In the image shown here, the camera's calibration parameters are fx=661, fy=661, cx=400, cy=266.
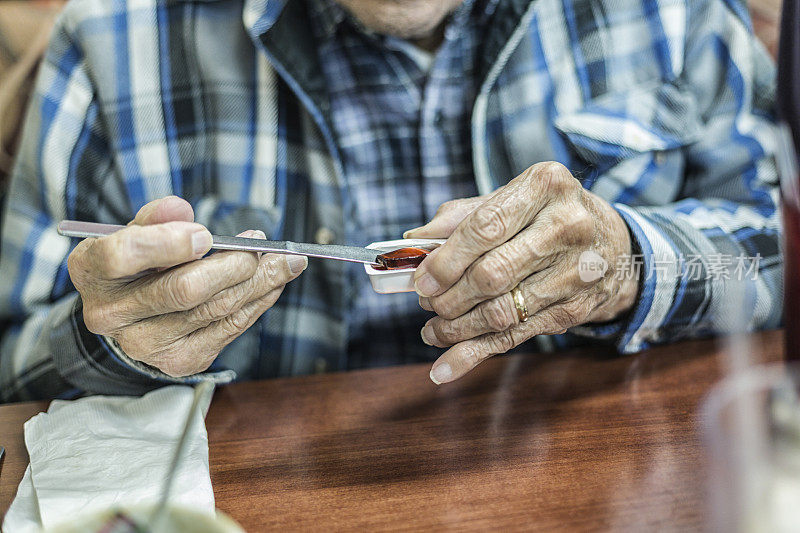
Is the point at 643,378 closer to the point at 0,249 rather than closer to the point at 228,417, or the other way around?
the point at 228,417

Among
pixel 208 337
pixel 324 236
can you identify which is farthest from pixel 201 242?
pixel 324 236

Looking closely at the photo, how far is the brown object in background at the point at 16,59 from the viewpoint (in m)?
1.28

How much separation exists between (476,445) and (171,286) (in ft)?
1.23

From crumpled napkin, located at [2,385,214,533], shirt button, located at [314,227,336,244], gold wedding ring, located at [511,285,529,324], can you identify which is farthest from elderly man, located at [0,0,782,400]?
gold wedding ring, located at [511,285,529,324]

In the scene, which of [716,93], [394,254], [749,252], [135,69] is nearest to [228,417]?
[394,254]

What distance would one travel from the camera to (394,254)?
2.56 ft

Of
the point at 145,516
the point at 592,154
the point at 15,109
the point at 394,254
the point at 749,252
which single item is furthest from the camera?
the point at 15,109

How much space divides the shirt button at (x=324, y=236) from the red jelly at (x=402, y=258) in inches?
16.3

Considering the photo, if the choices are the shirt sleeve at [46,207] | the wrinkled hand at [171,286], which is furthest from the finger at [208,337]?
the shirt sleeve at [46,207]

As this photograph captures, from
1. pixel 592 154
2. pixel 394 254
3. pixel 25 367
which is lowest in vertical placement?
pixel 25 367

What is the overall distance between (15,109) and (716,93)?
1.33 m

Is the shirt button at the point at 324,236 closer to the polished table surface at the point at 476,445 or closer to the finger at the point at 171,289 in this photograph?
the polished table surface at the point at 476,445

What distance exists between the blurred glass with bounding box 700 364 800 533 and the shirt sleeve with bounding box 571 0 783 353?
0.32 metres

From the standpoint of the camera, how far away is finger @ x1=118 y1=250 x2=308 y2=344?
0.77 m
